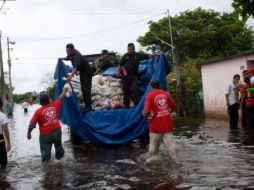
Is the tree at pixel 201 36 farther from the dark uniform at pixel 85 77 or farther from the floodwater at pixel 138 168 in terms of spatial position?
the floodwater at pixel 138 168

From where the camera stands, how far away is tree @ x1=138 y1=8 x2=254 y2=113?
4141cm

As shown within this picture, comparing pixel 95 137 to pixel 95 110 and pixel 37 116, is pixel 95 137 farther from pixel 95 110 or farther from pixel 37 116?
pixel 37 116

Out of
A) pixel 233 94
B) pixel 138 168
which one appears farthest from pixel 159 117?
pixel 233 94

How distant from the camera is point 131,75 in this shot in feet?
41.6

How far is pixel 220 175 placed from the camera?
26.0 feet

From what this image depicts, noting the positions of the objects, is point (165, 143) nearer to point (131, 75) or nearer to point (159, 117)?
point (159, 117)

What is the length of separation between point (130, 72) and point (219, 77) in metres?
10.4

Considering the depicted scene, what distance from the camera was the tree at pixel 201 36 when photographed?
136 feet

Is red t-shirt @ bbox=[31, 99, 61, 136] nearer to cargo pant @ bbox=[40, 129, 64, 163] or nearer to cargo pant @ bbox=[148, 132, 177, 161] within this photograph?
cargo pant @ bbox=[40, 129, 64, 163]

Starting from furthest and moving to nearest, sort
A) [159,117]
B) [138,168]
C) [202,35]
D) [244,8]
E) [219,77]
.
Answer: [202,35], [219,77], [159,117], [138,168], [244,8]

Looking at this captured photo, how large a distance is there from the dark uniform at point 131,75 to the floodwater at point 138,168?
4.27ft

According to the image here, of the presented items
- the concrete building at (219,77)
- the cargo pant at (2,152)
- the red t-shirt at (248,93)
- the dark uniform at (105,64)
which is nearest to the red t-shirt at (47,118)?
the cargo pant at (2,152)

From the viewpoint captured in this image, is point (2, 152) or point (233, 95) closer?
point (2, 152)

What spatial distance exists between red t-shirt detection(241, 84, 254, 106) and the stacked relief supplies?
385cm
